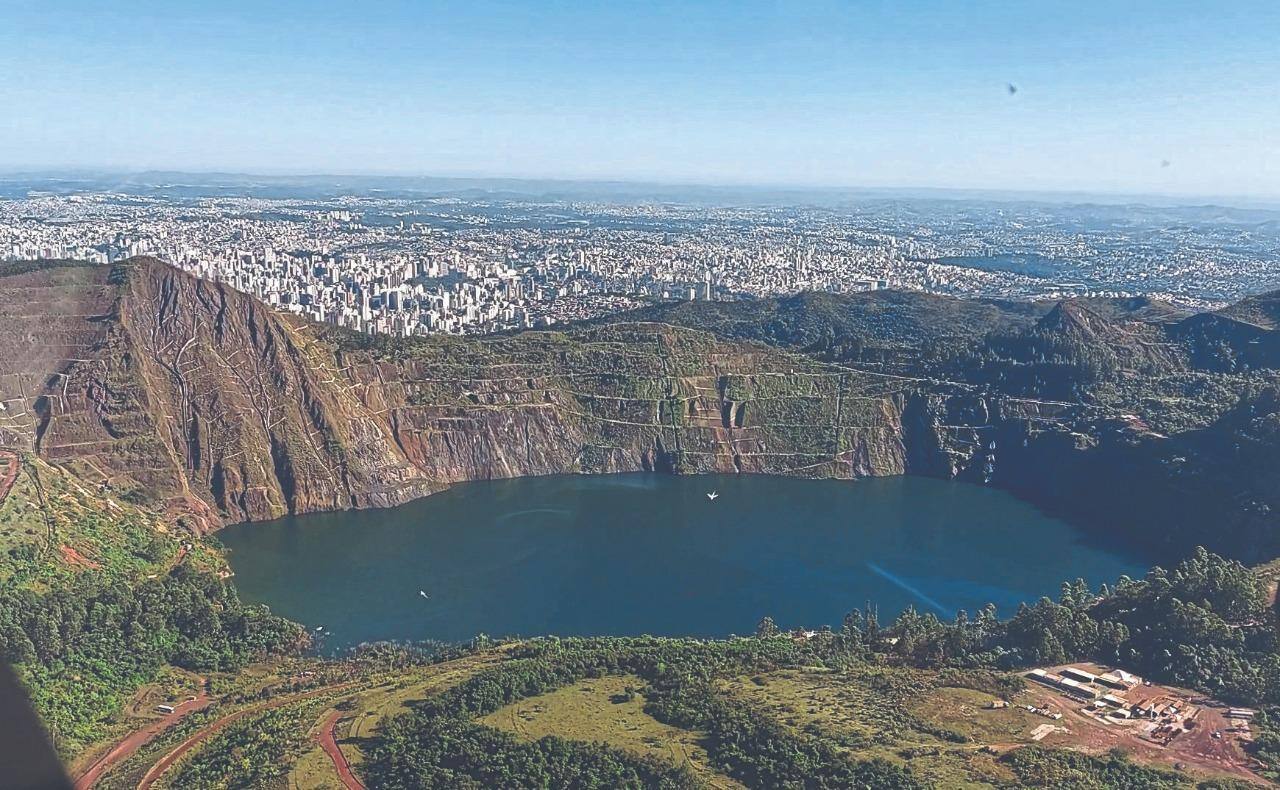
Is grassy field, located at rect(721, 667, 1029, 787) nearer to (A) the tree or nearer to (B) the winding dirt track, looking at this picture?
(A) the tree

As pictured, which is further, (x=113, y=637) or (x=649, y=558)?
(x=649, y=558)

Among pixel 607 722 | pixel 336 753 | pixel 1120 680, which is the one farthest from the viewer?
pixel 1120 680

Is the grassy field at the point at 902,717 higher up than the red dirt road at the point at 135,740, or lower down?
higher up

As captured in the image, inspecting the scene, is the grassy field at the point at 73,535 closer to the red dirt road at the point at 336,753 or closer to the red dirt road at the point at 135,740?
the red dirt road at the point at 135,740

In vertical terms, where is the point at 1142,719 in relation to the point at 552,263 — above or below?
below

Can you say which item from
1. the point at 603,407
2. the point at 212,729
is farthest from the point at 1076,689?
the point at 603,407

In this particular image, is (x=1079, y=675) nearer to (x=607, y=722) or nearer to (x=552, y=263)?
(x=607, y=722)

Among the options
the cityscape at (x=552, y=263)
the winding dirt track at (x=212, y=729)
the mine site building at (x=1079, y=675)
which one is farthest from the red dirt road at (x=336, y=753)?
the cityscape at (x=552, y=263)

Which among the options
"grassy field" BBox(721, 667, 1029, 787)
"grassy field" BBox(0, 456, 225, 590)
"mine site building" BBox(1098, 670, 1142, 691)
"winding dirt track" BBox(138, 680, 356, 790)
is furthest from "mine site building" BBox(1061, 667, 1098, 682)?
"grassy field" BBox(0, 456, 225, 590)

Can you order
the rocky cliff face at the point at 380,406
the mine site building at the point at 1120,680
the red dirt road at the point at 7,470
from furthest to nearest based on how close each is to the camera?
the rocky cliff face at the point at 380,406 < the red dirt road at the point at 7,470 < the mine site building at the point at 1120,680
